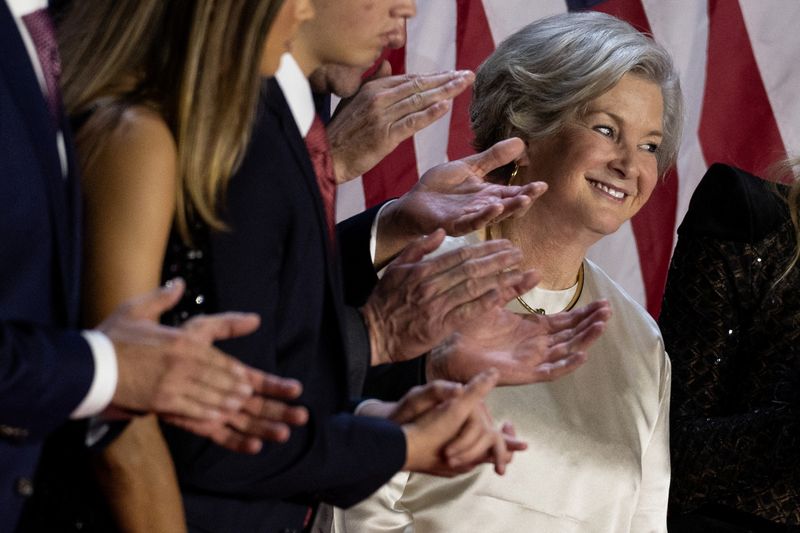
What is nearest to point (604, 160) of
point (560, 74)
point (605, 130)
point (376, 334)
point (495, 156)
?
point (605, 130)

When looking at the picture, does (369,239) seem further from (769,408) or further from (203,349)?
(203,349)

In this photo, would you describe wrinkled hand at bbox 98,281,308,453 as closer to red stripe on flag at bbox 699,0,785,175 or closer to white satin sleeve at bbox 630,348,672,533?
white satin sleeve at bbox 630,348,672,533

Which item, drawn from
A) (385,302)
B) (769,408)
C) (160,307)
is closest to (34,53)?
(160,307)

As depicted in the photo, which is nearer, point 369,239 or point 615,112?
point 369,239

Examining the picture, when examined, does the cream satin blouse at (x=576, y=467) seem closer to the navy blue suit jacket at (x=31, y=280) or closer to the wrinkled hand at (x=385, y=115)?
the wrinkled hand at (x=385, y=115)

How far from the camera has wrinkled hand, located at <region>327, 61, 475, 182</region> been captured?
87.5 inches

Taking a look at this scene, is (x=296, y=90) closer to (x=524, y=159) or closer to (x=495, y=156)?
(x=495, y=156)

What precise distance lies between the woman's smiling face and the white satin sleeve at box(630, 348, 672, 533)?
40 cm

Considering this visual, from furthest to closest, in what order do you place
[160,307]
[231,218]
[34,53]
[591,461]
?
[591,461], [231,218], [34,53], [160,307]

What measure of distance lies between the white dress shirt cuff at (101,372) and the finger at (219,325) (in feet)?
0.24

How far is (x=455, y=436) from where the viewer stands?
1538mm

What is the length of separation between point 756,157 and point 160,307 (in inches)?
112

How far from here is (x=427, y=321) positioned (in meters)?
1.91

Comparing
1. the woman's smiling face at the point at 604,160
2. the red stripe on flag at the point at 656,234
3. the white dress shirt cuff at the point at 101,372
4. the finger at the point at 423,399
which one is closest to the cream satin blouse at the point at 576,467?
the woman's smiling face at the point at 604,160
